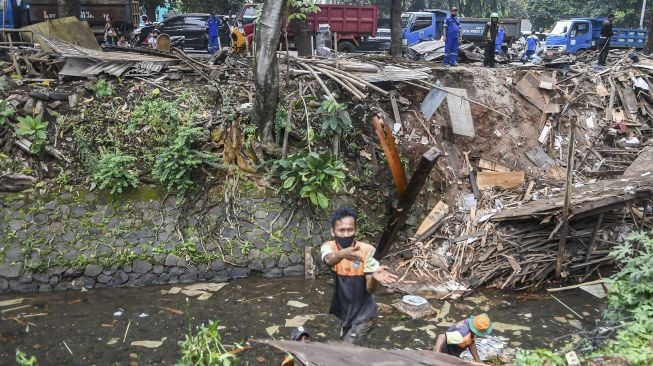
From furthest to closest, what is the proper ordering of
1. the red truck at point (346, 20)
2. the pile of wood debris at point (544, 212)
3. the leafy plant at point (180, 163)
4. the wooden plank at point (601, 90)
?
the red truck at point (346, 20) → the wooden plank at point (601, 90) → the leafy plant at point (180, 163) → the pile of wood debris at point (544, 212)

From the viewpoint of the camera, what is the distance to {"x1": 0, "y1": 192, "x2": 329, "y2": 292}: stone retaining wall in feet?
27.4

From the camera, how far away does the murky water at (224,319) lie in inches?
261

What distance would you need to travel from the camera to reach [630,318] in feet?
17.4

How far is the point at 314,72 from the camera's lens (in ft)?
33.2

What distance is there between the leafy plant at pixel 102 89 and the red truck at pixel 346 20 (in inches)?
431

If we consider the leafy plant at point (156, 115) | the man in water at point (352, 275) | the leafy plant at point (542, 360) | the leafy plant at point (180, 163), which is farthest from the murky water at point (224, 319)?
the leafy plant at point (156, 115)

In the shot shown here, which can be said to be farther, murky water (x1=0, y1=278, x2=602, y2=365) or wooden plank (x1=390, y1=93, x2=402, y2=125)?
wooden plank (x1=390, y1=93, x2=402, y2=125)

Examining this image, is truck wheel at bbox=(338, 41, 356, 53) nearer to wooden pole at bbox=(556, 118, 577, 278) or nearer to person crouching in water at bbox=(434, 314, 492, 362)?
wooden pole at bbox=(556, 118, 577, 278)

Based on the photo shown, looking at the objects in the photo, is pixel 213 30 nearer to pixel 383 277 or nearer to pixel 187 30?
pixel 187 30

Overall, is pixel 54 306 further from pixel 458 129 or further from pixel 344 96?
pixel 458 129

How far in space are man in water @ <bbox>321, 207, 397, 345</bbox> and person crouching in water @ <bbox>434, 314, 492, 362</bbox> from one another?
663 mm

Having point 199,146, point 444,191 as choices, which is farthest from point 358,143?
point 199,146

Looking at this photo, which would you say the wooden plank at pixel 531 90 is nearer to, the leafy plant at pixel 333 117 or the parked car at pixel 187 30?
the leafy plant at pixel 333 117

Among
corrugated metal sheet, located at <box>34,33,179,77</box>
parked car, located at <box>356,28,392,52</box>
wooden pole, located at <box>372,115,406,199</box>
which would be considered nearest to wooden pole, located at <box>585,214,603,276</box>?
wooden pole, located at <box>372,115,406,199</box>
